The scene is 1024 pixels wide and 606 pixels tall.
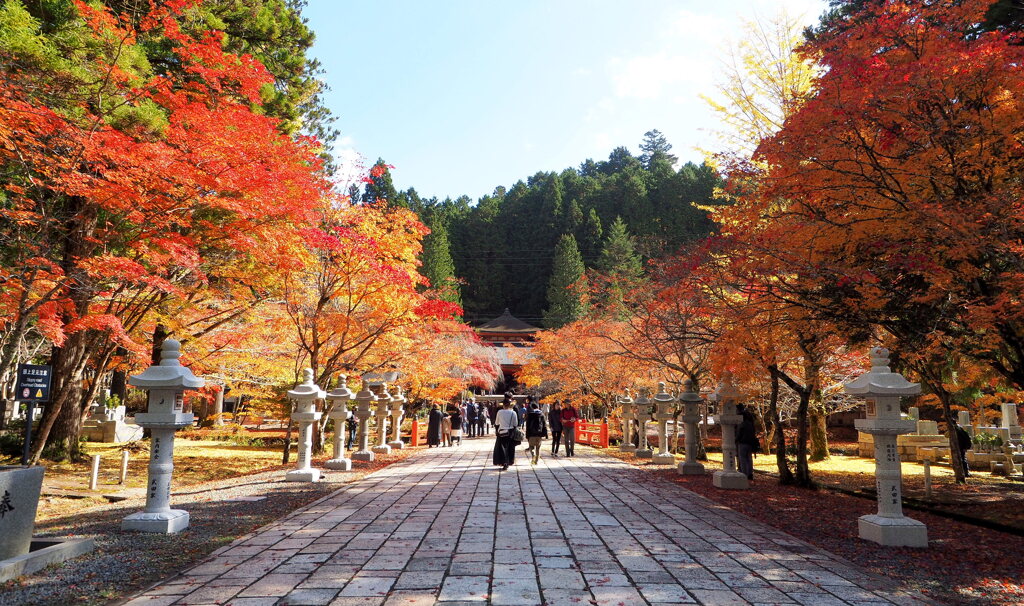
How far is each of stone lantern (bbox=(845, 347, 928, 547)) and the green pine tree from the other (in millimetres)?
35194

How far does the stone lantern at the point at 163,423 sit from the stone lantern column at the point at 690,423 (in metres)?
8.75

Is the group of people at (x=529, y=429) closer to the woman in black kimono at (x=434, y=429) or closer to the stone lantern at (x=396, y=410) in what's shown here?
the stone lantern at (x=396, y=410)

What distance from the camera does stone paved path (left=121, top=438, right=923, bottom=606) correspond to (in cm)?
402

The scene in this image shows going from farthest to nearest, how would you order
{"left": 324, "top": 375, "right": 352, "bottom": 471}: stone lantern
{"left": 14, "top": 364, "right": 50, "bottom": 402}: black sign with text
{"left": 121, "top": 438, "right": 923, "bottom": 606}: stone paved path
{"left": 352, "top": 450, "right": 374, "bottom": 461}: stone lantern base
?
{"left": 352, "top": 450, "right": 374, "bottom": 461}: stone lantern base → {"left": 324, "top": 375, "right": 352, "bottom": 471}: stone lantern → {"left": 14, "top": 364, "right": 50, "bottom": 402}: black sign with text → {"left": 121, "top": 438, "right": 923, "bottom": 606}: stone paved path

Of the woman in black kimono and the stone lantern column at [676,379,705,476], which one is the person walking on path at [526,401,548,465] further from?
the woman in black kimono

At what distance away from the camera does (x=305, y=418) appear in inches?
404

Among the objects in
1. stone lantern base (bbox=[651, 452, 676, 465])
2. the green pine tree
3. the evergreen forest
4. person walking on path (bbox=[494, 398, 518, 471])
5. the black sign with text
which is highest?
the evergreen forest

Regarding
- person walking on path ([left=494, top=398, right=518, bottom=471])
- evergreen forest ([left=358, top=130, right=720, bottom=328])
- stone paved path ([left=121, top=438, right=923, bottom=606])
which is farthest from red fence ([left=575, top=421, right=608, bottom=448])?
evergreen forest ([left=358, top=130, right=720, bottom=328])

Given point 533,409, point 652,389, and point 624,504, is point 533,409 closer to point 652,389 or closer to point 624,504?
point 624,504

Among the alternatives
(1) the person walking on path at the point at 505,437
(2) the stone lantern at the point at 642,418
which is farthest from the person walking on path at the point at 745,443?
(1) the person walking on path at the point at 505,437

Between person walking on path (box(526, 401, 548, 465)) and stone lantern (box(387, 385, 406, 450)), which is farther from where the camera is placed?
stone lantern (box(387, 385, 406, 450))

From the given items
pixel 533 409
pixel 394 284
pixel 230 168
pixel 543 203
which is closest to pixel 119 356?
pixel 394 284

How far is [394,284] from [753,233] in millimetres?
7134

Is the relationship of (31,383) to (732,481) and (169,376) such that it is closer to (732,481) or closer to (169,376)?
(169,376)
